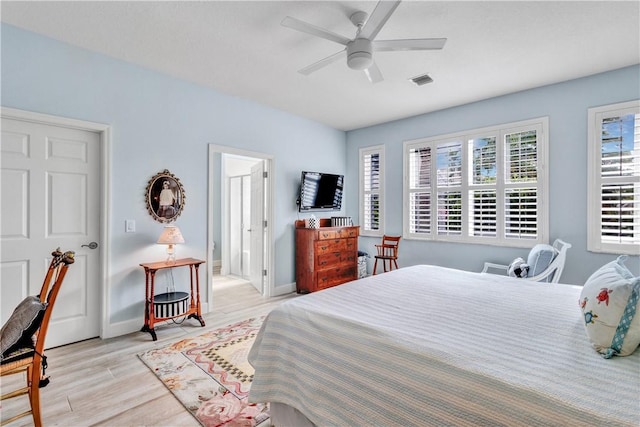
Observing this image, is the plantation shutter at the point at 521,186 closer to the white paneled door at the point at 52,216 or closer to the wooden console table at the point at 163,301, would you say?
Result: the wooden console table at the point at 163,301

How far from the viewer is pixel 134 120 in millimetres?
→ 3160

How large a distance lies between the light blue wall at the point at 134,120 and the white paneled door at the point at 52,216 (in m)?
0.18

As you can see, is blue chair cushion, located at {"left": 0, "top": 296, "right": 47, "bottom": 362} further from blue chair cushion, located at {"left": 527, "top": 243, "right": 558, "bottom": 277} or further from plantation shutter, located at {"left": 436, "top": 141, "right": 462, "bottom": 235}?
plantation shutter, located at {"left": 436, "top": 141, "right": 462, "bottom": 235}

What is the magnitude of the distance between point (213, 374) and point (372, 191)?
12.9 feet

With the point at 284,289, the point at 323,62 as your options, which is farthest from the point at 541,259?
the point at 284,289

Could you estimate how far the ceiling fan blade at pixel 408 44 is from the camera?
217cm

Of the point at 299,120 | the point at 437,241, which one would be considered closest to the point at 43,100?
the point at 299,120

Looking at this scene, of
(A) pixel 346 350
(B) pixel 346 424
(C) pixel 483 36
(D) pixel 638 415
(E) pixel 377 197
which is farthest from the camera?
(E) pixel 377 197

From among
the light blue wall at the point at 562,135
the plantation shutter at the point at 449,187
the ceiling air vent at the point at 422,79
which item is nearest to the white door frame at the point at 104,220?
the ceiling air vent at the point at 422,79

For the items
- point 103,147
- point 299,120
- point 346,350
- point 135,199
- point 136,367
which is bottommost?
point 136,367

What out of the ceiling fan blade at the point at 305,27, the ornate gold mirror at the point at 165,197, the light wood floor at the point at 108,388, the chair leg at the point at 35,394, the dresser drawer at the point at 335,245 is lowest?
the light wood floor at the point at 108,388

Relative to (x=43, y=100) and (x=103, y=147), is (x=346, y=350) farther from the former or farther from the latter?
(x=43, y=100)

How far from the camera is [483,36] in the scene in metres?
2.61

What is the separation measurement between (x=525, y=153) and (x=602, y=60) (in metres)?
1.14
